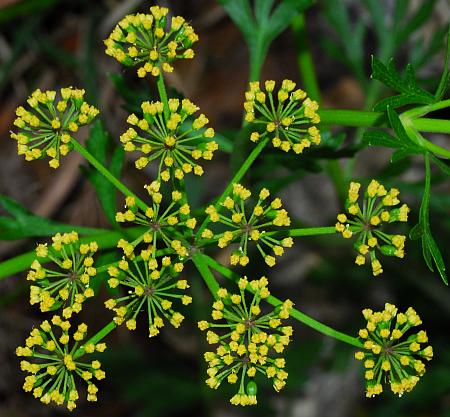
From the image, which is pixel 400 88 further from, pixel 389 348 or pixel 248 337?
pixel 248 337

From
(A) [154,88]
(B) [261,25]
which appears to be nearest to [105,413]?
(A) [154,88]

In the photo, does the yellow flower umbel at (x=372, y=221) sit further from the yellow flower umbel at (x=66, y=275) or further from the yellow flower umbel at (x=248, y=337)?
the yellow flower umbel at (x=66, y=275)

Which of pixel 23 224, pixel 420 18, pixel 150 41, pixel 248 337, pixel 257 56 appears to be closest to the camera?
pixel 248 337

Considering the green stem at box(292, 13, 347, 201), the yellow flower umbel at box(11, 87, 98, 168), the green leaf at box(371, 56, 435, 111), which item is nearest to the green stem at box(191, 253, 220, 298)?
the yellow flower umbel at box(11, 87, 98, 168)

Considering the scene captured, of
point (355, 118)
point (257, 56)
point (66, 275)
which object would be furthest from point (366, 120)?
point (66, 275)

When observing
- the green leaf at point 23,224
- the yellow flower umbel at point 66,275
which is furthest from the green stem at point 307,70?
the yellow flower umbel at point 66,275

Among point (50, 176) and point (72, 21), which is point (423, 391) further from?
point (72, 21)
